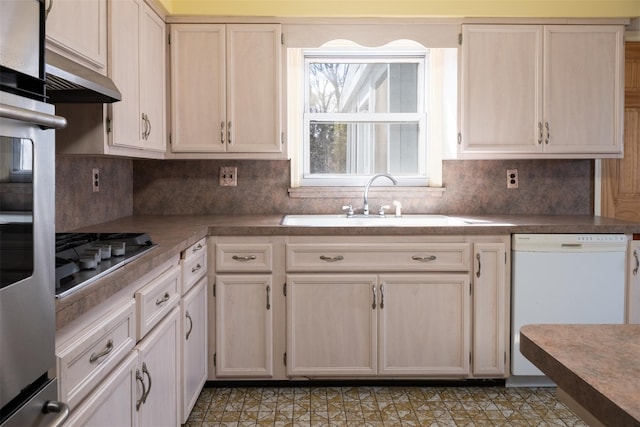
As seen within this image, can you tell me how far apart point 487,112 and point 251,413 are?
2.05 m

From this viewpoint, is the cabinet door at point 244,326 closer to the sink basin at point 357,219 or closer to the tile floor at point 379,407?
the tile floor at point 379,407

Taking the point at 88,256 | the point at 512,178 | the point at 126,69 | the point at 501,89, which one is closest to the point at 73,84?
the point at 88,256

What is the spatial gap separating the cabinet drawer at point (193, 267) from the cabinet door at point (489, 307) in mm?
1361

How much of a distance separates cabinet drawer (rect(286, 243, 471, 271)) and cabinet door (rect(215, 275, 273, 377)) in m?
0.21

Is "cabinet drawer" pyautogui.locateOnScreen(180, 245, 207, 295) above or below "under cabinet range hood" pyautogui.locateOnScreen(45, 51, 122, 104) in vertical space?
below

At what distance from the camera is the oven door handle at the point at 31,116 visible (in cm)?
79

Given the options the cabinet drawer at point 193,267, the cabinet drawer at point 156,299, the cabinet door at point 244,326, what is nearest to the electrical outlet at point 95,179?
the cabinet drawer at point 193,267

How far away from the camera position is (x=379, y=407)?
100 inches

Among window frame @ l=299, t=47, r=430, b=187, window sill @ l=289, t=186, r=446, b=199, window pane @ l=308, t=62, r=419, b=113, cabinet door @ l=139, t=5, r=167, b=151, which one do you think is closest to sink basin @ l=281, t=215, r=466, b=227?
window sill @ l=289, t=186, r=446, b=199

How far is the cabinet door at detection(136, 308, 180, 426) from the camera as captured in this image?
165cm

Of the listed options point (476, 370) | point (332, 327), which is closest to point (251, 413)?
point (332, 327)

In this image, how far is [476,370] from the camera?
273cm

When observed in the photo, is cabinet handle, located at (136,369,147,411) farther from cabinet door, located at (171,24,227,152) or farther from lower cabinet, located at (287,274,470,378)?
cabinet door, located at (171,24,227,152)

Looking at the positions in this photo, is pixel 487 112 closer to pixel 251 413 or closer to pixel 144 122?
pixel 144 122
